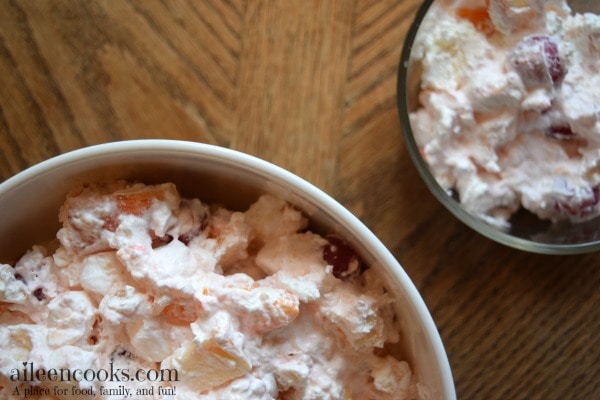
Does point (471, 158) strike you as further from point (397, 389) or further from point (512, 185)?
point (397, 389)

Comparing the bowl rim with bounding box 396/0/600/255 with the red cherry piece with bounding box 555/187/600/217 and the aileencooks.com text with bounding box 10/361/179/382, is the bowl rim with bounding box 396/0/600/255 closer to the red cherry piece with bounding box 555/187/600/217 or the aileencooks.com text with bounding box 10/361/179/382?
the red cherry piece with bounding box 555/187/600/217

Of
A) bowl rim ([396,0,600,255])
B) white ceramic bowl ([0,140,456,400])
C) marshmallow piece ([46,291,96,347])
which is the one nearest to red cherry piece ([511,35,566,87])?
bowl rim ([396,0,600,255])

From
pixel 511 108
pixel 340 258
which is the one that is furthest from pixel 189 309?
pixel 511 108

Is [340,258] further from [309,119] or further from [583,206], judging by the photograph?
[583,206]

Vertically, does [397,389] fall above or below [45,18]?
below

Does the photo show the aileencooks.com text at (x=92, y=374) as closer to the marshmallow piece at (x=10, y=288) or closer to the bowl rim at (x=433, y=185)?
the marshmallow piece at (x=10, y=288)

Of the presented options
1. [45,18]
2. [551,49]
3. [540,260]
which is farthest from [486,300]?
[45,18]
